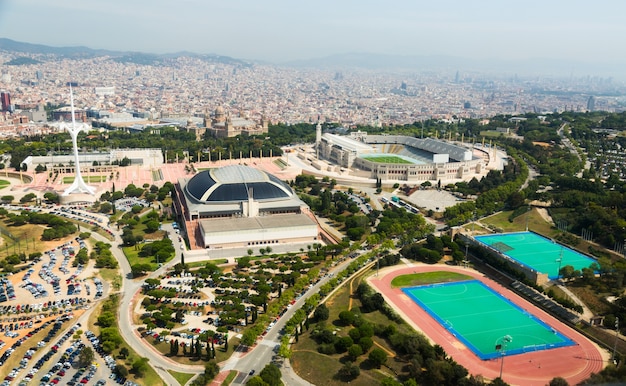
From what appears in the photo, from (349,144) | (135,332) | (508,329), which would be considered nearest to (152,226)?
(135,332)

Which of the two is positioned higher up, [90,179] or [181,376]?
[181,376]

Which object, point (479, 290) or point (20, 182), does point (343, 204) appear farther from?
point (20, 182)

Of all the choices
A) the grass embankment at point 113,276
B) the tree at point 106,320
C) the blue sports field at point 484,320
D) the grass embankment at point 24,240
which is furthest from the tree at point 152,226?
the blue sports field at point 484,320

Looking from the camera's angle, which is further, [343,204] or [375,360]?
[343,204]

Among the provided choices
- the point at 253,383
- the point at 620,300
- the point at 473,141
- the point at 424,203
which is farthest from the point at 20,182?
the point at 473,141

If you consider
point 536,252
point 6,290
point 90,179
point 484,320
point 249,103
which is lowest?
point 90,179

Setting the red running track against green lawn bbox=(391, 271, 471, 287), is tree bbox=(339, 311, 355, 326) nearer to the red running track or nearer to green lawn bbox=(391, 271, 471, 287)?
the red running track

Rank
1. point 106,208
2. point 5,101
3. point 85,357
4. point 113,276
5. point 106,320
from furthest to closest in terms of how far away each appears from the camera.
A: 1. point 5,101
2. point 106,208
3. point 113,276
4. point 106,320
5. point 85,357

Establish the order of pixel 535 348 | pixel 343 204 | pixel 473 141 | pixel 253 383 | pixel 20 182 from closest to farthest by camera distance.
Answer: pixel 253 383
pixel 535 348
pixel 343 204
pixel 20 182
pixel 473 141

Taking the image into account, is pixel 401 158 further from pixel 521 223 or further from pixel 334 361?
pixel 334 361
